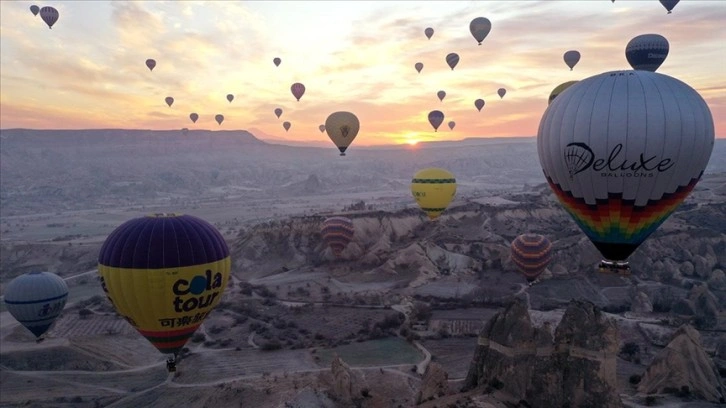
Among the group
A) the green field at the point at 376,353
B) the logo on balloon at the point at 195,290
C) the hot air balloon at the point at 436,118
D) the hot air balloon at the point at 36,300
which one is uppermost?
the hot air balloon at the point at 436,118

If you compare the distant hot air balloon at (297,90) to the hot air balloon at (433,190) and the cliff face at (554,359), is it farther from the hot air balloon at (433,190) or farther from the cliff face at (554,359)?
the cliff face at (554,359)

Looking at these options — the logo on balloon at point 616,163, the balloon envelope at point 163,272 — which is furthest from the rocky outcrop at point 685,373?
the balloon envelope at point 163,272

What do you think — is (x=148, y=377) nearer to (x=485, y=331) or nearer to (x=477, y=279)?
(x=485, y=331)

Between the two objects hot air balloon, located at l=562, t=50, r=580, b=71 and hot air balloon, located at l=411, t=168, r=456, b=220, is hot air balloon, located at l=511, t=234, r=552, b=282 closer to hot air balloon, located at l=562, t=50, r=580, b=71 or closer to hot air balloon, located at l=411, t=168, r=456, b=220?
hot air balloon, located at l=411, t=168, r=456, b=220

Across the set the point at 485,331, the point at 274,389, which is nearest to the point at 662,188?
the point at 485,331

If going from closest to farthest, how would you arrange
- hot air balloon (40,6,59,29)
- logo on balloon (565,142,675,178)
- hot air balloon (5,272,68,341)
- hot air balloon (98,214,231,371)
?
logo on balloon (565,142,675,178)
hot air balloon (98,214,231,371)
hot air balloon (5,272,68,341)
hot air balloon (40,6,59,29)

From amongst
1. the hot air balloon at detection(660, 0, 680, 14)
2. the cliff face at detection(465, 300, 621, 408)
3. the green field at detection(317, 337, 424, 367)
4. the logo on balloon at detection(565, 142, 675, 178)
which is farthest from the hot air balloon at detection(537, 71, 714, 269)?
the hot air balloon at detection(660, 0, 680, 14)
